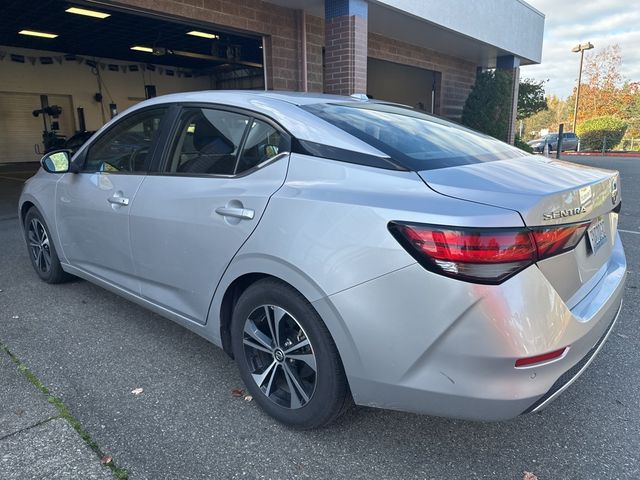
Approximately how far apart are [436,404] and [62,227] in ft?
10.6

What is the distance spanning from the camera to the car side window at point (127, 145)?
10.0 feet

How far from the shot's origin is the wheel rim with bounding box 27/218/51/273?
4.20 m

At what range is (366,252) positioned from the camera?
1.84m

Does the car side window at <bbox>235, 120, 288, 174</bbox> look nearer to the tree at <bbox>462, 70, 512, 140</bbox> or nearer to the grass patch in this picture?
the grass patch

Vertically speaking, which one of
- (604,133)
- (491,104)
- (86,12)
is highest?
(86,12)

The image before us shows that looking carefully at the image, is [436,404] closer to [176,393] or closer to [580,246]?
[580,246]

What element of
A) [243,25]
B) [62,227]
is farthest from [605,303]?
[243,25]

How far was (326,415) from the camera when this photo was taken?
2148mm

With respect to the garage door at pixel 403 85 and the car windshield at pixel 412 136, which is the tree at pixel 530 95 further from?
the car windshield at pixel 412 136

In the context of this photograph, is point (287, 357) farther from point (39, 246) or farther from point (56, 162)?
point (39, 246)

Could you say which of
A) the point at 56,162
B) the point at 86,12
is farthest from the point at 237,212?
the point at 86,12

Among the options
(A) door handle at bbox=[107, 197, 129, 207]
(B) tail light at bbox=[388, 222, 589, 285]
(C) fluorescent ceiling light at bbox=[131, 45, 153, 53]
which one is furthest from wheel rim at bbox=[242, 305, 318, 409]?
(C) fluorescent ceiling light at bbox=[131, 45, 153, 53]

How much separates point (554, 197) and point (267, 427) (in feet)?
5.48

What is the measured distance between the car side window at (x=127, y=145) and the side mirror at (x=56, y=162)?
195 millimetres
